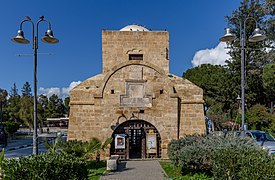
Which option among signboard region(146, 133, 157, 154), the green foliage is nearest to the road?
signboard region(146, 133, 157, 154)

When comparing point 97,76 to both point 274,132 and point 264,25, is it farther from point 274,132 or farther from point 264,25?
point 264,25

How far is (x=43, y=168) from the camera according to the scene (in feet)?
15.8

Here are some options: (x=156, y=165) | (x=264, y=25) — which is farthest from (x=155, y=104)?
(x=264, y=25)

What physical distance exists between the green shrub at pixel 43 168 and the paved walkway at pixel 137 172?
14.3 feet

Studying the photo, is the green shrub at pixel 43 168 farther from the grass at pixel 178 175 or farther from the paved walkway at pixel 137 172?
the grass at pixel 178 175

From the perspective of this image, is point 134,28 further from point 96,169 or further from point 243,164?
Answer: point 243,164

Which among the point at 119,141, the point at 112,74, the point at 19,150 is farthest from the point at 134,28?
the point at 19,150

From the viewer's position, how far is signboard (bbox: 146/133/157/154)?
531 inches

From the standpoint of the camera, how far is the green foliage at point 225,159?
5.15 meters

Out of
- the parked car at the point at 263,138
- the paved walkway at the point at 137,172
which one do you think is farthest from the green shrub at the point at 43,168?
the parked car at the point at 263,138

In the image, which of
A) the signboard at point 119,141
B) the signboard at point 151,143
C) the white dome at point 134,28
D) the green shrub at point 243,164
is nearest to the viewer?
the green shrub at point 243,164

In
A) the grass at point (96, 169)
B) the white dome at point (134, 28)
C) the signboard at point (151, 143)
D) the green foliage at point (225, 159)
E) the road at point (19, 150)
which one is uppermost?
the white dome at point (134, 28)

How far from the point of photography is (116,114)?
13.5 meters

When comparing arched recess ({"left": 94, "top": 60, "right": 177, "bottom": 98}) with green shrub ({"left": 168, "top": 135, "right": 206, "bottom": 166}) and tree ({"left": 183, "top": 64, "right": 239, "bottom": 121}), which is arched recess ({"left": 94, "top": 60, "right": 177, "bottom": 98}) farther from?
tree ({"left": 183, "top": 64, "right": 239, "bottom": 121})
